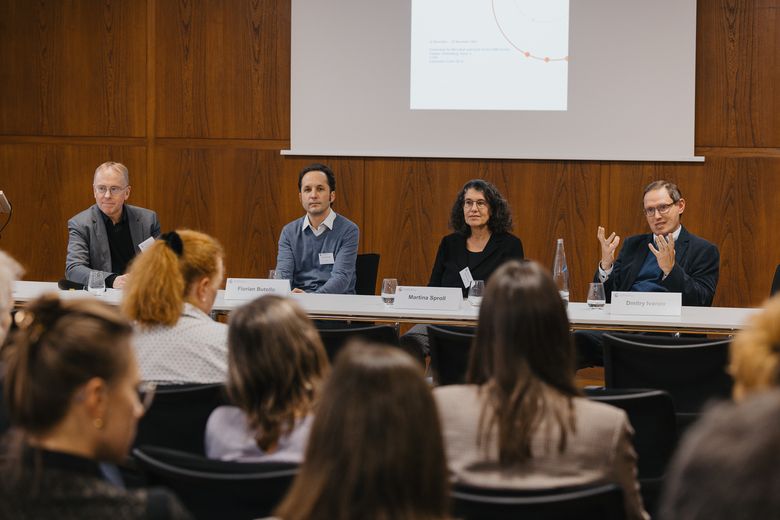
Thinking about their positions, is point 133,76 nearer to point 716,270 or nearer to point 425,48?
point 425,48

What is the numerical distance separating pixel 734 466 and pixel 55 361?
1.01 m

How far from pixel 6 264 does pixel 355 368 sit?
161cm

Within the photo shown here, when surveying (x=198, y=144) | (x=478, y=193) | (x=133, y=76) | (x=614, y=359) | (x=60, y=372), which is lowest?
(x=614, y=359)

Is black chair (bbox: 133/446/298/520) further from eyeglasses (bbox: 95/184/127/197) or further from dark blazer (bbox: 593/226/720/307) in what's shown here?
eyeglasses (bbox: 95/184/127/197)

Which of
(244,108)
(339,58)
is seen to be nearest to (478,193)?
(339,58)

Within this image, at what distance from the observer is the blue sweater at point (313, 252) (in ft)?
17.9

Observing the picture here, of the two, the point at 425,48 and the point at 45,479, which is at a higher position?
the point at 425,48

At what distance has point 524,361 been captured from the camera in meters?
1.94

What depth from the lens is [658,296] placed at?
164 inches

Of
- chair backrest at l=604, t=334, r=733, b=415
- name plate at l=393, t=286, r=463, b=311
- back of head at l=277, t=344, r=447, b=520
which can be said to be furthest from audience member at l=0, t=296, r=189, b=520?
name plate at l=393, t=286, r=463, b=311

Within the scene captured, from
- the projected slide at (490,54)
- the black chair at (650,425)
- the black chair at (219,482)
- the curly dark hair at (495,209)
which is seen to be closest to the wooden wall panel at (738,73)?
the projected slide at (490,54)

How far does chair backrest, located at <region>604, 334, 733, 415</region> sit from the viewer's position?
3.23 m

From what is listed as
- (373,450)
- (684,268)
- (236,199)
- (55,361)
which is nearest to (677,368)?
(684,268)

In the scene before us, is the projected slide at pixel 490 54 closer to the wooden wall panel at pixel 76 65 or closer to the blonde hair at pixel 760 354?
the wooden wall panel at pixel 76 65
